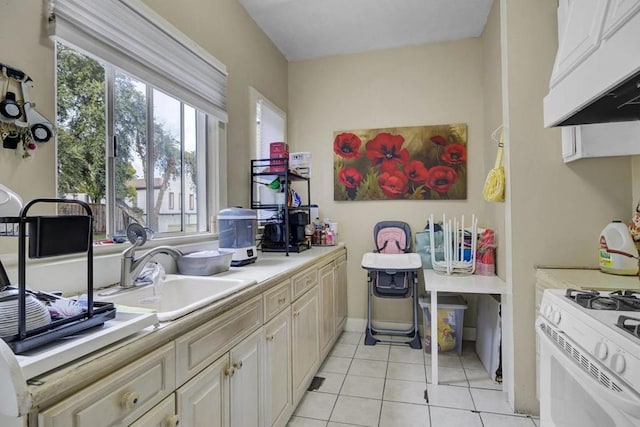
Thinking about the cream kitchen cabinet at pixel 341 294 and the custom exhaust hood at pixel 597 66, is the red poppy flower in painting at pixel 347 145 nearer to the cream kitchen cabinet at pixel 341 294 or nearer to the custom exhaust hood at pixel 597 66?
the cream kitchen cabinet at pixel 341 294

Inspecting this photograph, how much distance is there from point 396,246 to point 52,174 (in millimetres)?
2655

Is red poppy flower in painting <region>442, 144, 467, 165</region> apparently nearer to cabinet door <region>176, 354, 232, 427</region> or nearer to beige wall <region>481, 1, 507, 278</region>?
beige wall <region>481, 1, 507, 278</region>

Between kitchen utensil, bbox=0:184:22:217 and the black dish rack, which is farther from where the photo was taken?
kitchen utensil, bbox=0:184:22:217

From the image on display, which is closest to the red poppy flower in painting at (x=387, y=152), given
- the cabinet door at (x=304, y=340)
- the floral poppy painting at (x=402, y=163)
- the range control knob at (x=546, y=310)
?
the floral poppy painting at (x=402, y=163)

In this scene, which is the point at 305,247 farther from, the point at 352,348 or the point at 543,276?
the point at 543,276

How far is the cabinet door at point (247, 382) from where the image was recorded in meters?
1.28

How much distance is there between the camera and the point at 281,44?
321cm

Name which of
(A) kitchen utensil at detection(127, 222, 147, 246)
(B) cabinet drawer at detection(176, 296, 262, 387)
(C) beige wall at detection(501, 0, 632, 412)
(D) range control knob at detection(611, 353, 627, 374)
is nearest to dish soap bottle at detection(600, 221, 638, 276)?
(C) beige wall at detection(501, 0, 632, 412)

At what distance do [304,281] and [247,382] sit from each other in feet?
2.61

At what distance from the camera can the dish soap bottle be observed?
1668mm

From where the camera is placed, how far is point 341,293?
3125 millimetres

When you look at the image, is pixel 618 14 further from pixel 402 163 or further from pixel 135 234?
pixel 402 163

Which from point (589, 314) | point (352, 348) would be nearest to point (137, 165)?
point (589, 314)

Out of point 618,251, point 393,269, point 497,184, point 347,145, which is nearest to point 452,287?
point 393,269
